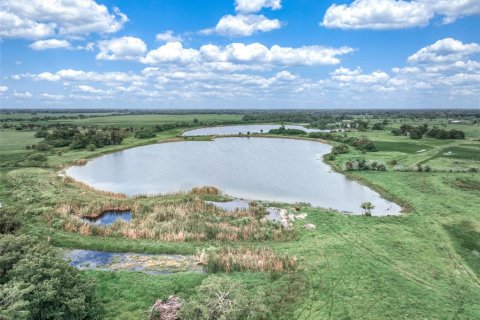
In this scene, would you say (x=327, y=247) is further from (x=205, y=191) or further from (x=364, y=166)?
(x=364, y=166)

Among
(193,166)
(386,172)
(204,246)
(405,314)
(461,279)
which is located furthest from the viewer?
(193,166)

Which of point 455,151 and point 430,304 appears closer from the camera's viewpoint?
point 430,304

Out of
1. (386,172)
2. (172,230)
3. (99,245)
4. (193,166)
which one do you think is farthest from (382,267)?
(193,166)

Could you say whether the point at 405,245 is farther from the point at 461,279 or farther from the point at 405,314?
the point at 405,314

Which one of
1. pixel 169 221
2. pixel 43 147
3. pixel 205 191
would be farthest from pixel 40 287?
pixel 43 147

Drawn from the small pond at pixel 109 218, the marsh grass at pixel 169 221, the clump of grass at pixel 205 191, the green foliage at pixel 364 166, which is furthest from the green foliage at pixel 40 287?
the green foliage at pixel 364 166

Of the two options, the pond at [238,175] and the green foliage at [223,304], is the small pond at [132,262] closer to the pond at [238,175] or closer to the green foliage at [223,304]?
the green foliage at [223,304]

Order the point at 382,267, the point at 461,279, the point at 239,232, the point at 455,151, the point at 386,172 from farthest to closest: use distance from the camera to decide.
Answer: the point at 455,151
the point at 386,172
the point at 239,232
the point at 382,267
the point at 461,279
